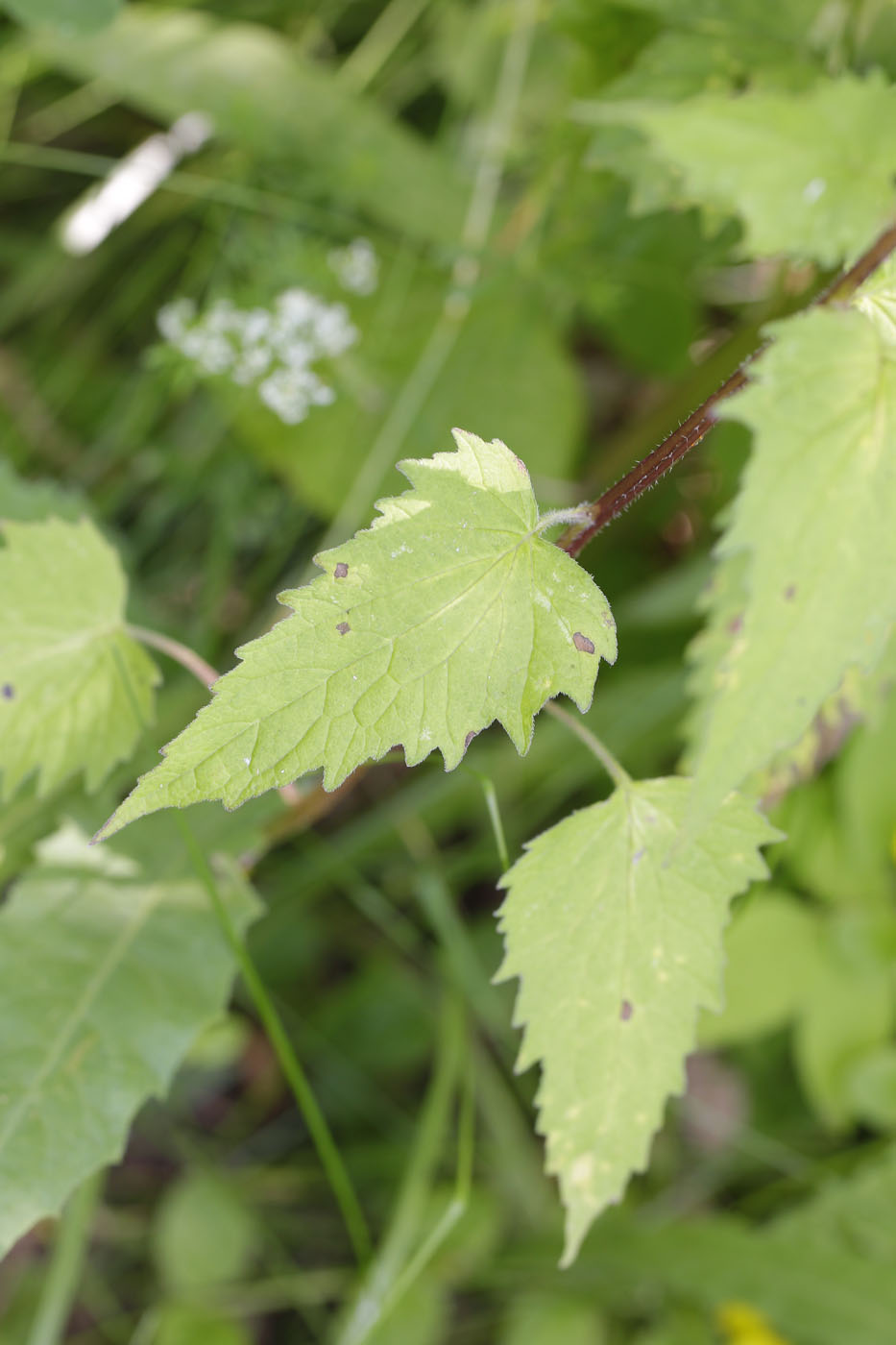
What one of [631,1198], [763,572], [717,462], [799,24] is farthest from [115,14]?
[631,1198]

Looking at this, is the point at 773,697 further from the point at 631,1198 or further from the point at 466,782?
the point at 631,1198

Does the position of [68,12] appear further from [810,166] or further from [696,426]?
[696,426]

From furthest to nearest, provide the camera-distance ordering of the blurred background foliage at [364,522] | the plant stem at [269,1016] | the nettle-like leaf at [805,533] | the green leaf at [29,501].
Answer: the blurred background foliage at [364,522] < the green leaf at [29,501] < the plant stem at [269,1016] < the nettle-like leaf at [805,533]

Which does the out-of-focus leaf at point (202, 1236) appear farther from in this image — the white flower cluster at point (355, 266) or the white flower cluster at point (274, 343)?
the white flower cluster at point (355, 266)

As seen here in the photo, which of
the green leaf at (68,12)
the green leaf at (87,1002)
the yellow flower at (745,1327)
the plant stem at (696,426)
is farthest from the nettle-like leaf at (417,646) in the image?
the yellow flower at (745,1327)

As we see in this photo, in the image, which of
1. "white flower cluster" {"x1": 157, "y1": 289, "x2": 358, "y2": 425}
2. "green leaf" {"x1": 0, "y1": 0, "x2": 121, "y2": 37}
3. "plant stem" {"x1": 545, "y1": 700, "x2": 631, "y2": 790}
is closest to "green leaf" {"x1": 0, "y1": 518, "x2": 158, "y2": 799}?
"plant stem" {"x1": 545, "y1": 700, "x2": 631, "y2": 790}

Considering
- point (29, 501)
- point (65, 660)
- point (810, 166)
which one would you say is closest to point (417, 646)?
point (65, 660)
